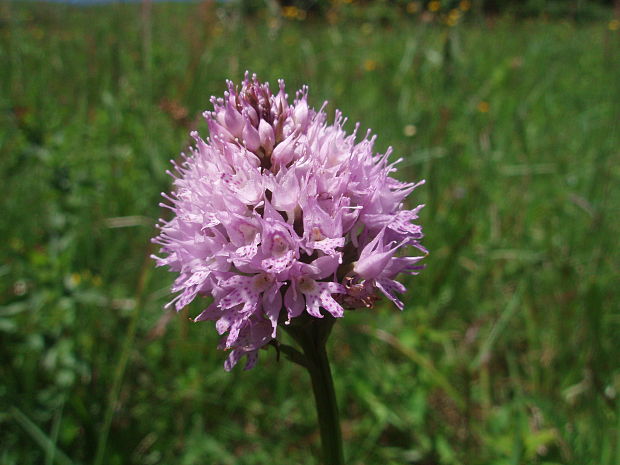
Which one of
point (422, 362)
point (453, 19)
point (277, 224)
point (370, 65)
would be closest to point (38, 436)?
point (277, 224)

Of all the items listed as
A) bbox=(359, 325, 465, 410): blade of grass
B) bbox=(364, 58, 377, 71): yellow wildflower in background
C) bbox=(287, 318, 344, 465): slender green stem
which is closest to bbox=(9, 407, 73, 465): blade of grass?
bbox=(287, 318, 344, 465): slender green stem

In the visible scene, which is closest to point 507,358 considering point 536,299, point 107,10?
point 536,299

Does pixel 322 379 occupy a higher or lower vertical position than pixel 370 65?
lower

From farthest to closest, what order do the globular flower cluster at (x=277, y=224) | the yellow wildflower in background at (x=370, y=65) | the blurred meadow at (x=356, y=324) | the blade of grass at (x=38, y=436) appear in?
1. the yellow wildflower in background at (x=370, y=65)
2. the blurred meadow at (x=356, y=324)
3. the blade of grass at (x=38, y=436)
4. the globular flower cluster at (x=277, y=224)

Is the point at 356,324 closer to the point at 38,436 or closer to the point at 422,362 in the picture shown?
the point at 422,362

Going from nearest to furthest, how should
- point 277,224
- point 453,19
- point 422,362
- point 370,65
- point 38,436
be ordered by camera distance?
point 277,224 < point 38,436 < point 422,362 < point 370,65 < point 453,19

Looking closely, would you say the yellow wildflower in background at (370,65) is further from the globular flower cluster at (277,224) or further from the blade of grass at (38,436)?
the blade of grass at (38,436)

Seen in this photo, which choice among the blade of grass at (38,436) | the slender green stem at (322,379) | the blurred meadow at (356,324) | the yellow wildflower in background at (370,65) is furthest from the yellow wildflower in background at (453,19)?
the blade of grass at (38,436)
